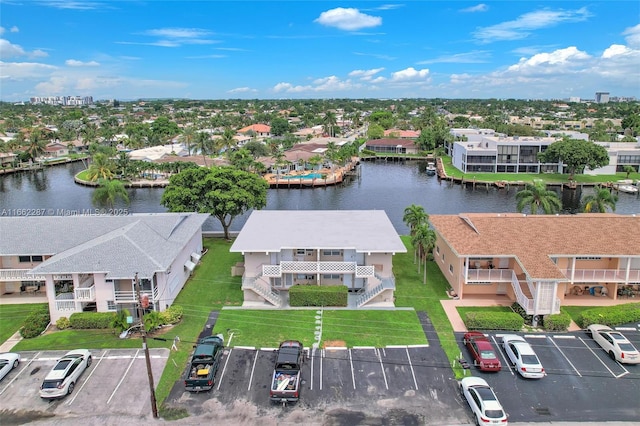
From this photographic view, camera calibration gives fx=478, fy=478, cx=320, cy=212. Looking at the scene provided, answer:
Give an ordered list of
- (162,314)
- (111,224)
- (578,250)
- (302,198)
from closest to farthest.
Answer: (162,314) → (578,250) → (111,224) → (302,198)

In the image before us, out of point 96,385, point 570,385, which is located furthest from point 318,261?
point 570,385

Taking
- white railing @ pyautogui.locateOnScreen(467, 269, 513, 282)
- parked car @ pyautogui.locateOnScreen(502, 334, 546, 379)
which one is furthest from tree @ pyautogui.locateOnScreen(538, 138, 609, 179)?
parked car @ pyautogui.locateOnScreen(502, 334, 546, 379)

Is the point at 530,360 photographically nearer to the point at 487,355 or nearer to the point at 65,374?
the point at 487,355

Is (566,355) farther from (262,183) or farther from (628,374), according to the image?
(262,183)

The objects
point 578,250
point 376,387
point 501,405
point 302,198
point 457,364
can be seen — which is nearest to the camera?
point 501,405

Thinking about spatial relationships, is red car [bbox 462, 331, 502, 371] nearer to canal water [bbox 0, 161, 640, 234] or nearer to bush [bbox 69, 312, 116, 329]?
bush [bbox 69, 312, 116, 329]

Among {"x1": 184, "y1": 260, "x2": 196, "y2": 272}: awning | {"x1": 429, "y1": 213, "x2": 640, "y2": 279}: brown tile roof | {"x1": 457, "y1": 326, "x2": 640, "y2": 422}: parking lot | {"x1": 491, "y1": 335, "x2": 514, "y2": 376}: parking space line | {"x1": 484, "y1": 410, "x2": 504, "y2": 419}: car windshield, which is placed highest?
{"x1": 429, "y1": 213, "x2": 640, "y2": 279}: brown tile roof

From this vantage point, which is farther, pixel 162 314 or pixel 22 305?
pixel 22 305

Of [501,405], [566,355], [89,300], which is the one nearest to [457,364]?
[501,405]
